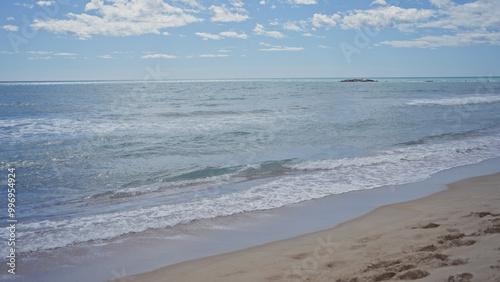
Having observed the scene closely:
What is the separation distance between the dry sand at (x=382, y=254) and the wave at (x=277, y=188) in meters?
2.06

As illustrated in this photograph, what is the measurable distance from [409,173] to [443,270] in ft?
26.5

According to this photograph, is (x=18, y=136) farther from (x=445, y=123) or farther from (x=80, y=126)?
(x=445, y=123)

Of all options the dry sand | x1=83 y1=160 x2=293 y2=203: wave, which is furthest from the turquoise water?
the dry sand

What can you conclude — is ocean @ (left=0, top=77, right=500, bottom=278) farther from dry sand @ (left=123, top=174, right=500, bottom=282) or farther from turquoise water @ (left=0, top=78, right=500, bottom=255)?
dry sand @ (left=123, top=174, right=500, bottom=282)

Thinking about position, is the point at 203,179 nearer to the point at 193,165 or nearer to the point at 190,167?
the point at 190,167

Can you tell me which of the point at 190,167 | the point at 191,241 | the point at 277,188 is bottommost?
the point at 191,241

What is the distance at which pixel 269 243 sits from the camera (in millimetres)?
6152

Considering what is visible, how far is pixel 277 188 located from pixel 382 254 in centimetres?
498

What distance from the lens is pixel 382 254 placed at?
16.1 feet

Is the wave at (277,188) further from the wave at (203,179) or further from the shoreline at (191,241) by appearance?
the shoreline at (191,241)

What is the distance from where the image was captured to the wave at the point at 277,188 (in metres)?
7.00

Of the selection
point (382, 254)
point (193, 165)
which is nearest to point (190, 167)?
point (193, 165)

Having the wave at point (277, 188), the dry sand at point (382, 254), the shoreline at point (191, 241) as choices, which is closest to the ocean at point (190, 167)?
the wave at point (277, 188)

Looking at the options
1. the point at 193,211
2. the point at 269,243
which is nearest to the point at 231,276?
the point at 269,243
